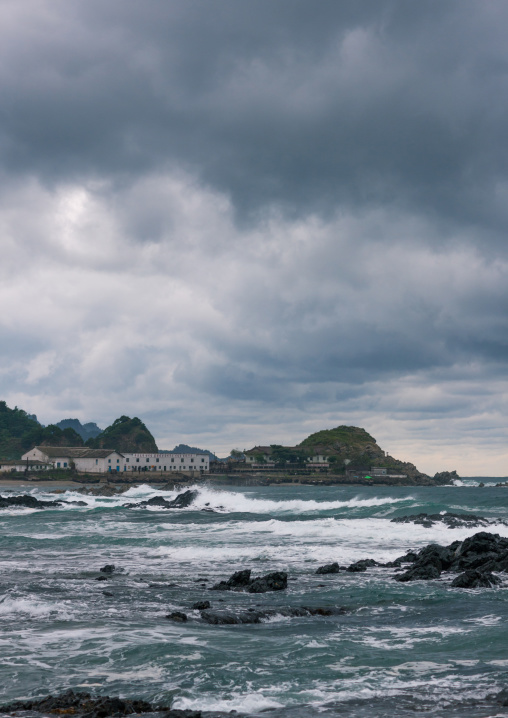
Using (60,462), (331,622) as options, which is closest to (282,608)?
(331,622)

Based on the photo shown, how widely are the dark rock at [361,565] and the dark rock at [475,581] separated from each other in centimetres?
454

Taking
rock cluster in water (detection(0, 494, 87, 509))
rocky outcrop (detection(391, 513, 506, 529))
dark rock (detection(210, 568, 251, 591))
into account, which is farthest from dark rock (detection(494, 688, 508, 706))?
rock cluster in water (detection(0, 494, 87, 509))

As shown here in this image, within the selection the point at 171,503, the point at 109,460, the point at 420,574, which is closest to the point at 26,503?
the point at 171,503

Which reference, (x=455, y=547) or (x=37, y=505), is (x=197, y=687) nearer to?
(x=455, y=547)

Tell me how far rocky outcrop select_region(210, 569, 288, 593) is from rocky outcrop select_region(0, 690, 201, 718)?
11599mm

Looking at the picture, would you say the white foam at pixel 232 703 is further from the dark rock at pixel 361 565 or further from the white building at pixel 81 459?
the white building at pixel 81 459

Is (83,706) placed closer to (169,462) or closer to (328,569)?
(328,569)

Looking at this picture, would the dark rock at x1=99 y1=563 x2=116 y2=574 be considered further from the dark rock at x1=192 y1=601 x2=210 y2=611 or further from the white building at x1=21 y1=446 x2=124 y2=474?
the white building at x1=21 y1=446 x2=124 y2=474

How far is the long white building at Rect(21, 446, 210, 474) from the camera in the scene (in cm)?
16062

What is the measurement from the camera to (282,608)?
19.0 m

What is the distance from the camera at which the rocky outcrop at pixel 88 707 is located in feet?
34.4

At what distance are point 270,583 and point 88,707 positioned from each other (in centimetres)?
1277

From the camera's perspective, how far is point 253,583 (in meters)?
23.1

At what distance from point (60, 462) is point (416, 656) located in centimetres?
15691
